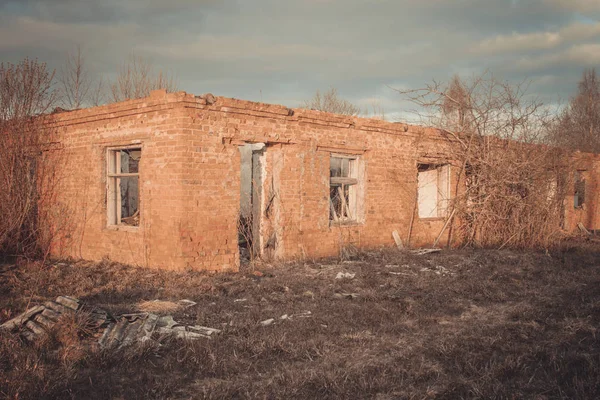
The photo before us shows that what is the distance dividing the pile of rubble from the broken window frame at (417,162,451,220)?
980 cm

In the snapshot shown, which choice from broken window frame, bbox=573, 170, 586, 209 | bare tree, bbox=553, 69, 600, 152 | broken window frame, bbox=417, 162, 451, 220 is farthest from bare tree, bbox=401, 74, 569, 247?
bare tree, bbox=553, 69, 600, 152

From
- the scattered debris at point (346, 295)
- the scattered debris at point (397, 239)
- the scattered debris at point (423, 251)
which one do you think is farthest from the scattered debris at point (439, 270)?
the scattered debris at point (397, 239)

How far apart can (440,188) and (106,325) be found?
10963mm

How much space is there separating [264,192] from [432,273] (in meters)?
3.78

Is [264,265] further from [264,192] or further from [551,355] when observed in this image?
[551,355]

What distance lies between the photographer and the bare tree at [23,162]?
10.2 meters

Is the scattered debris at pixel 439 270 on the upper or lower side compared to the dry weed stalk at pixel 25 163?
lower

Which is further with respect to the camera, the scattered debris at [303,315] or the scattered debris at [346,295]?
the scattered debris at [346,295]

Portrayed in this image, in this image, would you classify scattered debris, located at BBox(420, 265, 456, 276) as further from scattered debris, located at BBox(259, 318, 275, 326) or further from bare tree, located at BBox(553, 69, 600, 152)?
bare tree, located at BBox(553, 69, 600, 152)

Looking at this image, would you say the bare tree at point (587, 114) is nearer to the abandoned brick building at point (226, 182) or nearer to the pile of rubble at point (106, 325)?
the abandoned brick building at point (226, 182)

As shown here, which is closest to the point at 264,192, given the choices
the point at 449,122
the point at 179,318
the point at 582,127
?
the point at 179,318

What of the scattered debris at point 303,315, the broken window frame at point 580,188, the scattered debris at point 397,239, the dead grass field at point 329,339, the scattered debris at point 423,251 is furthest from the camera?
the broken window frame at point 580,188

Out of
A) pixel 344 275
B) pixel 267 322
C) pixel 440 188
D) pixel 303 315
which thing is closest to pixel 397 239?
pixel 440 188

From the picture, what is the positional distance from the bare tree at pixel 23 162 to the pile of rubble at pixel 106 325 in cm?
558
